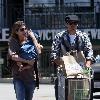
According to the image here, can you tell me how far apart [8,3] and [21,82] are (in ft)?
70.0

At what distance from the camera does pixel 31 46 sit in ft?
27.8

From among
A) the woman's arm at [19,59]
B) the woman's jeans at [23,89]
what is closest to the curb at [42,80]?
the woman's jeans at [23,89]

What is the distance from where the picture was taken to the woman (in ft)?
27.5

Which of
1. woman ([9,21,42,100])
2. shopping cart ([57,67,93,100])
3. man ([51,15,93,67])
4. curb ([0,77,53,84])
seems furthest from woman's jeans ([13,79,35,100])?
curb ([0,77,53,84])

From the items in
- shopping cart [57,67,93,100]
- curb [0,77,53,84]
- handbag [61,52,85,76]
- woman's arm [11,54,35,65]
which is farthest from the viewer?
curb [0,77,53,84]

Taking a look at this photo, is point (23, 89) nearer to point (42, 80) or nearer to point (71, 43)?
point (71, 43)

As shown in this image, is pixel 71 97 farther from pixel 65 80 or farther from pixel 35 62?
pixel 35 62

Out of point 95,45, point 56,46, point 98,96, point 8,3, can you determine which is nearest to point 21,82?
point 56,46

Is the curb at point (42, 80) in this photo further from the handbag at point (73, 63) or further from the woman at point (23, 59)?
the handbag at point (73, 63)

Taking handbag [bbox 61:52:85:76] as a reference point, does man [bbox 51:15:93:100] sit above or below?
above

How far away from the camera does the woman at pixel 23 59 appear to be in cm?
838

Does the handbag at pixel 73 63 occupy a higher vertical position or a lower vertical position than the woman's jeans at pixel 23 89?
higher

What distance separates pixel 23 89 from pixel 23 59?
0.48 m

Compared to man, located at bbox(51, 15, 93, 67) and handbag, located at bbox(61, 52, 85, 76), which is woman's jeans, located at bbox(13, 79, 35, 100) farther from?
handbag, located at bbox(61, 52, 85, 76)
